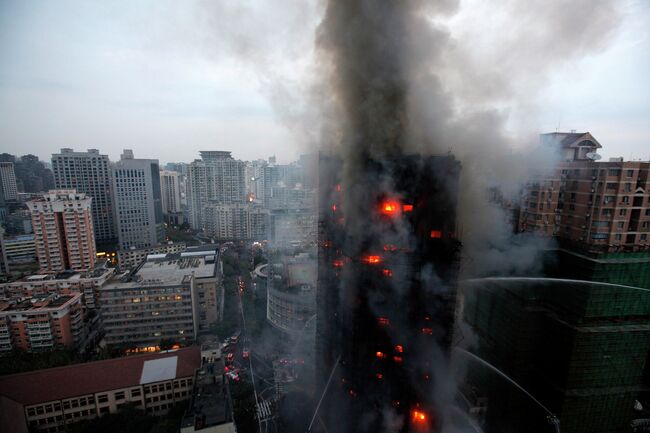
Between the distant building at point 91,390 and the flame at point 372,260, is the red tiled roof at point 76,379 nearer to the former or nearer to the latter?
the distant building at point 91,390

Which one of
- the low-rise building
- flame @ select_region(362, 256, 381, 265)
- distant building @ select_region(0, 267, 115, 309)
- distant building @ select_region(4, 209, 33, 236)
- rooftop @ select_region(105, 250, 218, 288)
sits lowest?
the low-rise building

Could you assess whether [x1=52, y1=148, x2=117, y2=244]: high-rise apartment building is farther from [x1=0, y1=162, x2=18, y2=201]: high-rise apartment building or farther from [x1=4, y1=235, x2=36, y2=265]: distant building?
[x1=4, y1=235, x2=36, y2=265]: distant building

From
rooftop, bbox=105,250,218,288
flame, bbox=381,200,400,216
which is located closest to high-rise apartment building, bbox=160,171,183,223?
rooftop, bbox=105,250,218,288

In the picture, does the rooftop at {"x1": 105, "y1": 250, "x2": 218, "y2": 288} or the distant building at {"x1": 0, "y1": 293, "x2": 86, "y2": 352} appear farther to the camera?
the rooftop at {"x1": 105, "y1": 250, "x2": 218, "y2": 288}

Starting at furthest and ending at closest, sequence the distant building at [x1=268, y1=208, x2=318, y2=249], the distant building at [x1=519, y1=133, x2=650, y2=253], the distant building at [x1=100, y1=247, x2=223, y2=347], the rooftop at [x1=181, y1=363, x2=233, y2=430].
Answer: the distant building at [x1=268, y1=208, x2=318, y2=249], the distant building at [x1=100, y1=247, x2=223, y2=347], the distant building at [x1=519, y1=133, x2=650, y2=253], the rooftop at [x1=181, y1=363, x2=233, y2=430]

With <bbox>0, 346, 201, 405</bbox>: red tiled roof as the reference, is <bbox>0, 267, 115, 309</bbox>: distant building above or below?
above

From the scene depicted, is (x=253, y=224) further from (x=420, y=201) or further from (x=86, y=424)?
(x=420, y=201)

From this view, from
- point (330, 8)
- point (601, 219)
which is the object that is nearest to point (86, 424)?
point (330, 8)
